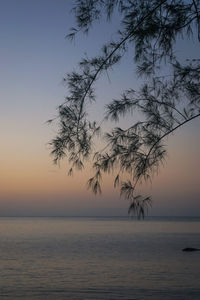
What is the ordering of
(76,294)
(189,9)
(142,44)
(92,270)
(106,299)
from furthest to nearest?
(92,270)
(76,294)
(106,299)
(142,44)
(189,9)

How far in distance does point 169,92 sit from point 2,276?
44.8ft

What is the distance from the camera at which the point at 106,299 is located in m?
11.8

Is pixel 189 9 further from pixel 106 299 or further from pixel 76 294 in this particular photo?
pixel 76 294

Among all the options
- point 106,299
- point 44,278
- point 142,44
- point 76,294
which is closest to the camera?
point 142,44

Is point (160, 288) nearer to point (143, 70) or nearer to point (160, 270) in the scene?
point (160, 270)

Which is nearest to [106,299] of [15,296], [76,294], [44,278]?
[76,294]

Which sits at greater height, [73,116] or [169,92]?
[169,92]

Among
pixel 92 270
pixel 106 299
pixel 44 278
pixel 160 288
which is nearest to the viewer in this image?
pixel 106 299

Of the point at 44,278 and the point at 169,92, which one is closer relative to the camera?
the point at 169,92

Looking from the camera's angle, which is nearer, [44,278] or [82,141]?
[82,141]

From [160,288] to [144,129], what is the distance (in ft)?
34.1

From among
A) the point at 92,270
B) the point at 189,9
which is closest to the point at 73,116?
the point at 189,9

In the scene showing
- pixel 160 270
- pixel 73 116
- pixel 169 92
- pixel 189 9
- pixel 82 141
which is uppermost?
pixel 189 9

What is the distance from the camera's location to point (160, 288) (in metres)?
14.1
